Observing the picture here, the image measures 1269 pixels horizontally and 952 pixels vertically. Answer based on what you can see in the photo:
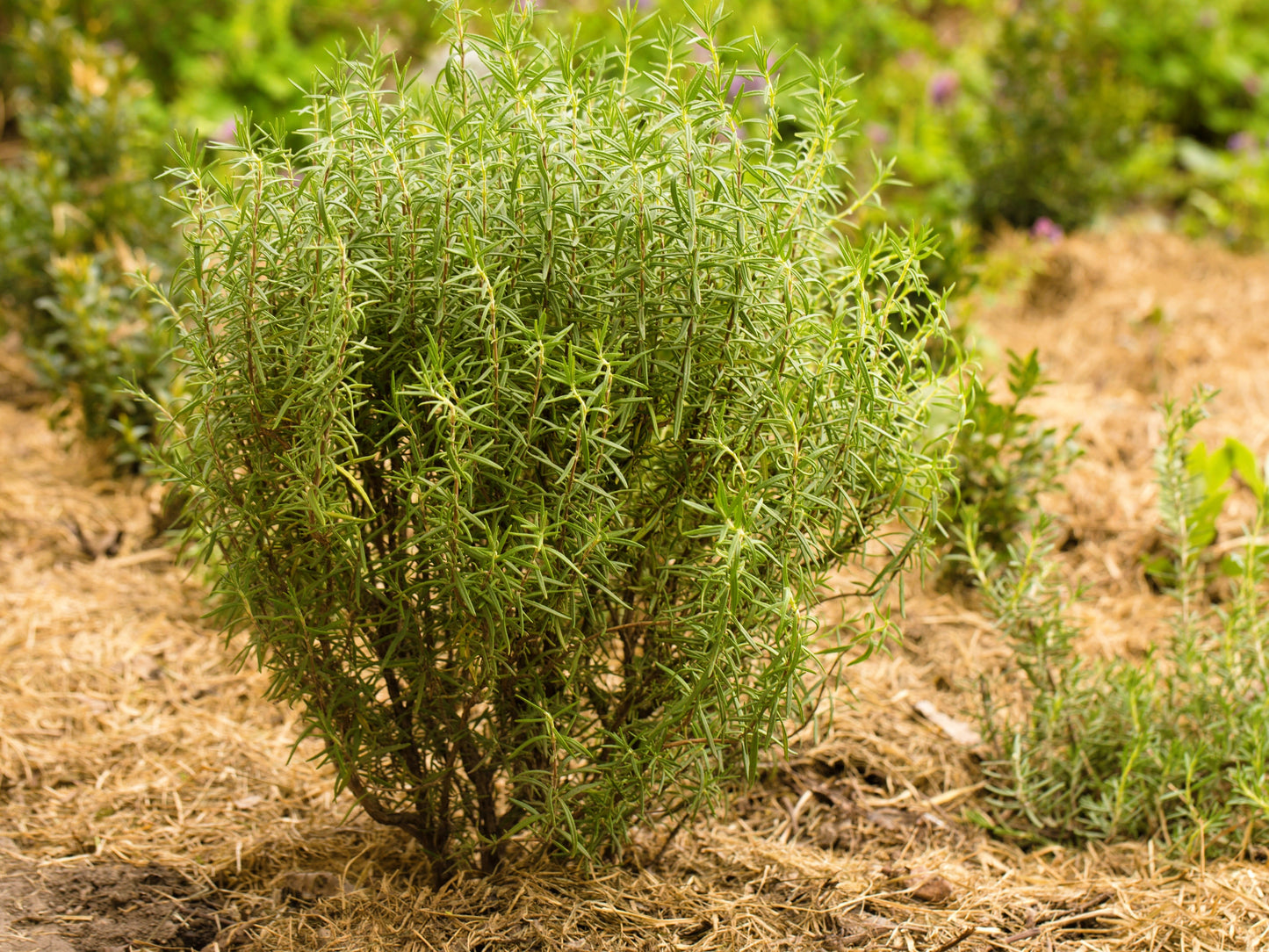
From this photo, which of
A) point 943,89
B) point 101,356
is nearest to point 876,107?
point 943,89

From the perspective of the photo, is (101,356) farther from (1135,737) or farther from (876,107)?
(876,107)

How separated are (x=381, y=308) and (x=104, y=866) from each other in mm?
1153

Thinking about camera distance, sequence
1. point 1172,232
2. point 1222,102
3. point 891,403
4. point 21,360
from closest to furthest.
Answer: point 891,403, point 21,360, point 1172,232, point 1222,102

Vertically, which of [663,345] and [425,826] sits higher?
[663,345]

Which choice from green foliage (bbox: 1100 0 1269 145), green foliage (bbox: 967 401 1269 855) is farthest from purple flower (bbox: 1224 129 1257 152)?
green foliage (bbox: 967 401 1269 855)

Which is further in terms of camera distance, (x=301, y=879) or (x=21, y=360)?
(x=21, y=360)

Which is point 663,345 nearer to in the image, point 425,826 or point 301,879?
point 425,826

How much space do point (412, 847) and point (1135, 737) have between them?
1.34 metres

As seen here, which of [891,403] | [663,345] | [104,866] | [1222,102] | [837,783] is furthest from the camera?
[1222,102]

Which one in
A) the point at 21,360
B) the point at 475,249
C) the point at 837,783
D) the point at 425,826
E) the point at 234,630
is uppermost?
the point at 475,249

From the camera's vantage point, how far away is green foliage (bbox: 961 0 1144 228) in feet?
16.9

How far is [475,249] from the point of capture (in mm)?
1355

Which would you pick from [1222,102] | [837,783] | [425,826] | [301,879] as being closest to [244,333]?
[425,826]

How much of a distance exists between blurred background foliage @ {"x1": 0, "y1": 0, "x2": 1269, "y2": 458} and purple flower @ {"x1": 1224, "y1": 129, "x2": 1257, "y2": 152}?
0.02m
